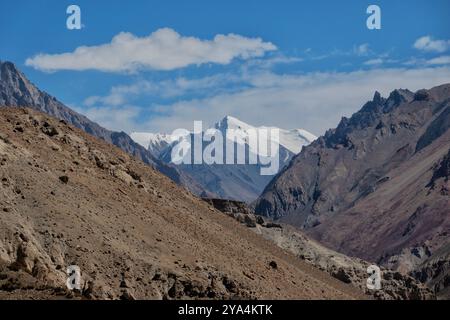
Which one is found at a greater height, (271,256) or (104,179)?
(104,179)

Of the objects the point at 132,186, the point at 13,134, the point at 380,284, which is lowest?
the point at 380,284

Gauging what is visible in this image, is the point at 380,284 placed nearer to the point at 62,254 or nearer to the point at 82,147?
the point at 82,147

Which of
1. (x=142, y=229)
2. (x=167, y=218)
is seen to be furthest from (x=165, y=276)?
(x=167, y=218)

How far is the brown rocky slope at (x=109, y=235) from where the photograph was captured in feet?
162

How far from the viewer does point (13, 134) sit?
207 feet

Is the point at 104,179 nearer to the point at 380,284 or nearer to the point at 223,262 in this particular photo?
the point at 223,262

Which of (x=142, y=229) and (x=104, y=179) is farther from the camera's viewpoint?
(x=104, y=179)

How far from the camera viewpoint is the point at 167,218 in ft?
209

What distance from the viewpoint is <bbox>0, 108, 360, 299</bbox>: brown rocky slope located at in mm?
49250

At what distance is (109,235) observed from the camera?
54719mm
